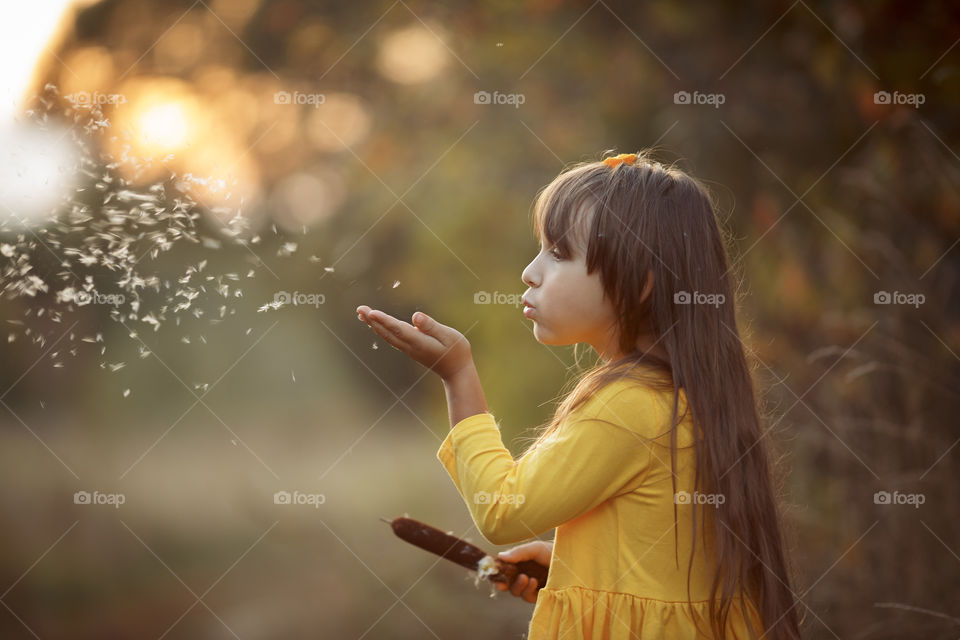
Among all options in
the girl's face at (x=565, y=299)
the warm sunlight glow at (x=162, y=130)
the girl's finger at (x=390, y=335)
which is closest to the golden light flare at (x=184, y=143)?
the warm sunlight glow at (x=162, y=130)

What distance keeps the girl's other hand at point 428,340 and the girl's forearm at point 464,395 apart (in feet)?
0.03

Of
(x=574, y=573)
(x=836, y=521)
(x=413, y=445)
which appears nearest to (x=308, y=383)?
(x=413, y=445)

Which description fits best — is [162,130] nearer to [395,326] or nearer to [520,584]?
[395,326]

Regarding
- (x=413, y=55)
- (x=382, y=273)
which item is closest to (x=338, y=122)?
(x=413, y=55)

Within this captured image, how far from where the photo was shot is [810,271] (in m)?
3.06

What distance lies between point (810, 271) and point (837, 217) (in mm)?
221

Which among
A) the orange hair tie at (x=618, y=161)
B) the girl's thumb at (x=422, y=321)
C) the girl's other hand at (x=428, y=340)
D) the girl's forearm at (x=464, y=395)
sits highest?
the orange hair tie at (x=618, y=161)

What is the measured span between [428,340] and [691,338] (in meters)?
0.41

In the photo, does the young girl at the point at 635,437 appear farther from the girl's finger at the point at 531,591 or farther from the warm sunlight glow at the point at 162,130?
the warm sunlight glow at the point at 162,130

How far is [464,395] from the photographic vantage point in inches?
53.1

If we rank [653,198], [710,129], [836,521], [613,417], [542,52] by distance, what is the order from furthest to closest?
[542,52]
[710,129]
[836,521]
[653,198]
[613,417]

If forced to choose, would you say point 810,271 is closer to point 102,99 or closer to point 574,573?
point 574,573

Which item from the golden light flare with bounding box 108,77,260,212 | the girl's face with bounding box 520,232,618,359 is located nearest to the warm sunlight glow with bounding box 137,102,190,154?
the golden light flare with bounding box 108,77,260,212

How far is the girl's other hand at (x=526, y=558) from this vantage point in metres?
1.48
